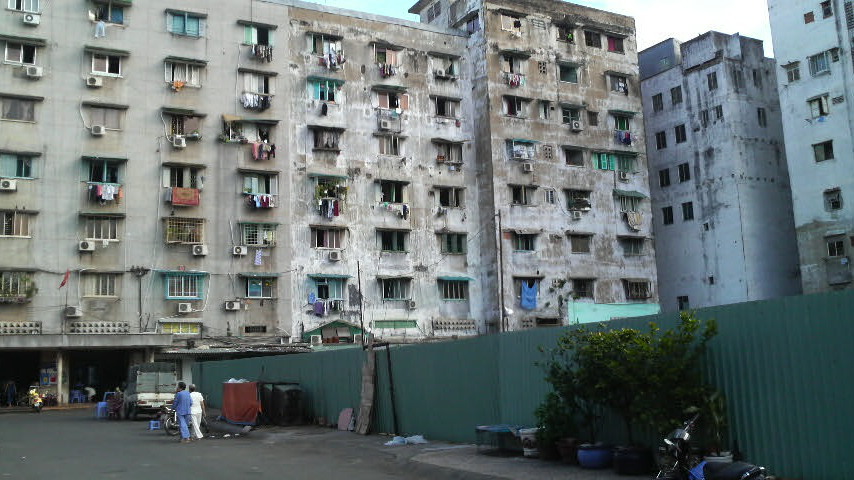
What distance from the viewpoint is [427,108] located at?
54000 mm

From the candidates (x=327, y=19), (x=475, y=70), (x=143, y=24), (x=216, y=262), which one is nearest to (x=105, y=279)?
(x=216, y=262)

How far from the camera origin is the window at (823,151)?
50.2 meters

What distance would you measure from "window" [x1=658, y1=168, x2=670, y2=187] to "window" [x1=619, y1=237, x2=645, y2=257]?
611 cm

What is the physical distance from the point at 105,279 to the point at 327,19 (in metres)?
20.8

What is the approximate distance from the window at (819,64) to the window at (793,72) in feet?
2.68

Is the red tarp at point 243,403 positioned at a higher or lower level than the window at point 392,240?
lower

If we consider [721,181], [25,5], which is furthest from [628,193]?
[25,5]

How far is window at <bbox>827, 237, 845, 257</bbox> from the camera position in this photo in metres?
49.2

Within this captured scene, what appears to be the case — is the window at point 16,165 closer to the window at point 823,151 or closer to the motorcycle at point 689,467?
the motorcycle at point 689,467

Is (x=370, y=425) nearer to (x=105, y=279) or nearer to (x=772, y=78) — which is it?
(x=105, y=279)

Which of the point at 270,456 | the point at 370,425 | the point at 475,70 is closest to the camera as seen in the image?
the point at 270,456

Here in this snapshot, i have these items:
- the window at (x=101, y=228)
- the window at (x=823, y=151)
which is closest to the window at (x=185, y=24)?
the window at (x=101, y=228)

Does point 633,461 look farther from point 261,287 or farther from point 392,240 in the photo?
point 392,240

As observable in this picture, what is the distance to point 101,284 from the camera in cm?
4441
